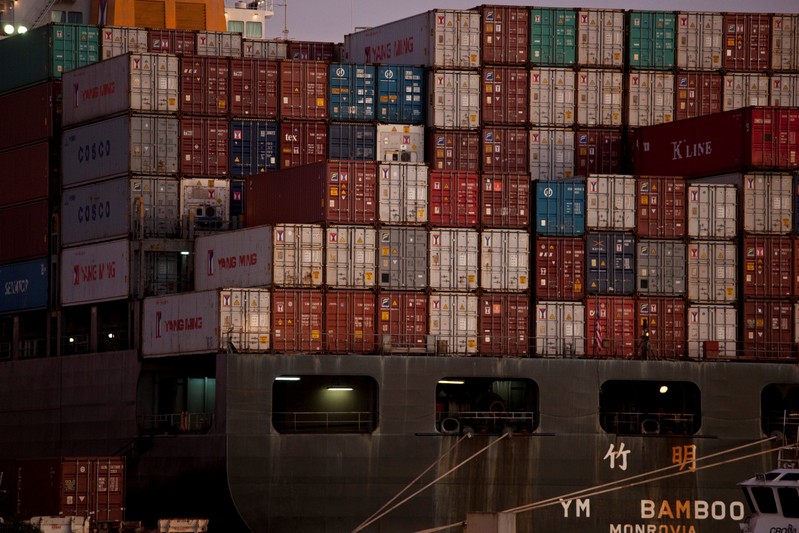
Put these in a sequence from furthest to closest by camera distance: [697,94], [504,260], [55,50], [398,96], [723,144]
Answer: [55,50]
[697,94]
[398,96]
[723,144]
[504,260]

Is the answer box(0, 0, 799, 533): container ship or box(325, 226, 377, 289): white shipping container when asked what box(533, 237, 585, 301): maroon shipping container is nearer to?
box(0, 0, 799, 533): container ship

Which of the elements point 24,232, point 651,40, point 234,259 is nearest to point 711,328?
point 651,40

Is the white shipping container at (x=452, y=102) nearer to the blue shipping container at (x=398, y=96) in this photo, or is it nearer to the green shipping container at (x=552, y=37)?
the blue shipping container at (x=398, y=96)

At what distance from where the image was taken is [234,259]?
59500 mm

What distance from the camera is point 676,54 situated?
66.4 m

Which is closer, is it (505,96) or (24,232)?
(505,96)

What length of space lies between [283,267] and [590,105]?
14.3 meters

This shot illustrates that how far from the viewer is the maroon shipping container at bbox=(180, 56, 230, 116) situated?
6388cm

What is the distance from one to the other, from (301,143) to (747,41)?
17093mm

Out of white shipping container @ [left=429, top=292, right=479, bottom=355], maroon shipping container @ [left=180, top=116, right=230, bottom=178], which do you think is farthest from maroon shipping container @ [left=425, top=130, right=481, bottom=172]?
maroon shipping container @ [left=180, top=116, right=230, bottom=178]

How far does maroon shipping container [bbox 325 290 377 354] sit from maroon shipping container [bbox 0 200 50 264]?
15.1 meters

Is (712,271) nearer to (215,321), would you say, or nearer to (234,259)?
(234,259)

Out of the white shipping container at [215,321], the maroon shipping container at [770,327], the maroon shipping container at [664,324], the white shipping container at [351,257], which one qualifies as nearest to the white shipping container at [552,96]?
the maroon shipping container at [664,324]

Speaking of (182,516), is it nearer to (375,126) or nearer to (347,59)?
(375,126)
